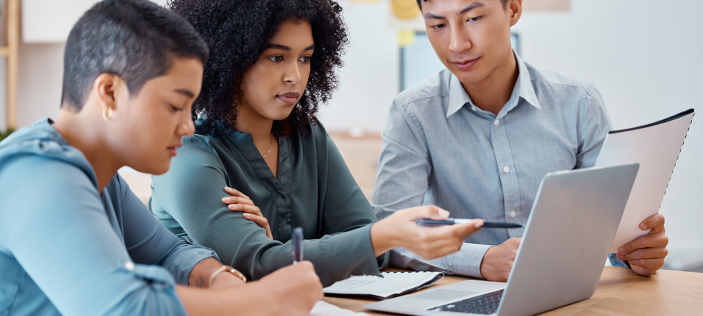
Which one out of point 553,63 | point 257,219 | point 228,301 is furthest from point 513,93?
point 553,63

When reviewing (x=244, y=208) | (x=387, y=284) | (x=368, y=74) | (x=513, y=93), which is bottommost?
(x=387, y=284)

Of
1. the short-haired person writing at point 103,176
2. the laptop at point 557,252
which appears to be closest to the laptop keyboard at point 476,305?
the laptop at point 557,252

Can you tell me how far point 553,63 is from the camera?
3.37 m

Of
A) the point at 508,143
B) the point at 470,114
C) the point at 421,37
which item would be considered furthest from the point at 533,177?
the point at 421,37

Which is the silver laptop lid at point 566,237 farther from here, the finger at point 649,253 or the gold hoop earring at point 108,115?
the gold hoop earring at point 108,115

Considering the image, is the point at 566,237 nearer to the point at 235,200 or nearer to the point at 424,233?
the point at 424,233

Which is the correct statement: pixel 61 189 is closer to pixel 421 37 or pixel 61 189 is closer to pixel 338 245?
pixel 338 245

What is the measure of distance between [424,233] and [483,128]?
747mm

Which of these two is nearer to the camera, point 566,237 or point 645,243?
point 566,237

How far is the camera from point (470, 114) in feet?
4.78

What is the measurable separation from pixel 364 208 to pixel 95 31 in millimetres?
702

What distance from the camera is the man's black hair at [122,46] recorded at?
2.20 feet

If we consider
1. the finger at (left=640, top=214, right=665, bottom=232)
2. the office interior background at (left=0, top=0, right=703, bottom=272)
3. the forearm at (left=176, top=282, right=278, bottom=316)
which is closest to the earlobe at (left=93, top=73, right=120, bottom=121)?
the forearm at (left=176, top=282, right=278, bottom=316)

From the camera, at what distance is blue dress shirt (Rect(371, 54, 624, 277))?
1.40 meters
